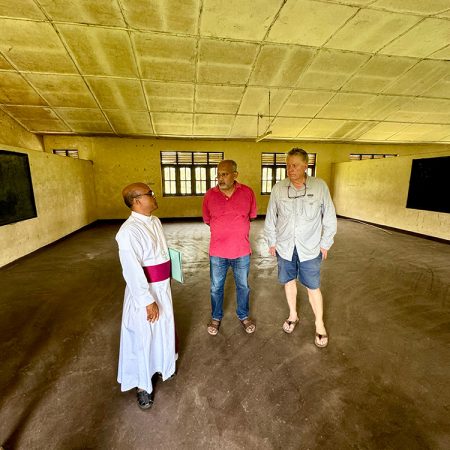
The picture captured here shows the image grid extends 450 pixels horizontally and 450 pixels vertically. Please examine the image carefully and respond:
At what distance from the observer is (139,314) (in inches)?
57.4

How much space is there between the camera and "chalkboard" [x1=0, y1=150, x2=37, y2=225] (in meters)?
4.06

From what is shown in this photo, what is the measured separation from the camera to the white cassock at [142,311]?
1353 mm

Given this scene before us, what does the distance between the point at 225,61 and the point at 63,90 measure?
11.9 feet

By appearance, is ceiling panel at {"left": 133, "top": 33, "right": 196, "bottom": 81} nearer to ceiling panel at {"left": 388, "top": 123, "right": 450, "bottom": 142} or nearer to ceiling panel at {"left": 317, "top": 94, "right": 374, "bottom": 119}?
ceiling panel at {"left": 317, "top": 94, "right": 374, "bottom": 119}

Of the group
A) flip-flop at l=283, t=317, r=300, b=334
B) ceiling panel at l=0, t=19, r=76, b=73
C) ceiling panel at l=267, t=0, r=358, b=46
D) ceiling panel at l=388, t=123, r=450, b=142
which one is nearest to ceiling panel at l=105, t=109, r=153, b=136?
ceiling panel at l=0, t=19, r=76, b=73

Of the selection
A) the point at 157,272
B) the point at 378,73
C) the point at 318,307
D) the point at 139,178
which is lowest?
the point at 318,307

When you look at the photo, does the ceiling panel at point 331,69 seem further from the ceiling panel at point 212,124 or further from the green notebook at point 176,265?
the green notebook at point 176,265

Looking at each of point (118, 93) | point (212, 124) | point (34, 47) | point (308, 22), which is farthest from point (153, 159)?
point (308, 22)

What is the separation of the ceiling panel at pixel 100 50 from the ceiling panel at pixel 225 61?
1.31 metres

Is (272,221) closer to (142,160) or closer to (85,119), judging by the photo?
(85,119)

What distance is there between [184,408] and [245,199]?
61.3 inches

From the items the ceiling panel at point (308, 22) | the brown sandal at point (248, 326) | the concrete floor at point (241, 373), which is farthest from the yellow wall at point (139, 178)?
the brown sandal at point (248, 326)

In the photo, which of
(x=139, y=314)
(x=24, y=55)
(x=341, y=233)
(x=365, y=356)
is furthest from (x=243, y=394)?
(x=24, y=55)

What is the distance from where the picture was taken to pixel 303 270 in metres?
2.04
